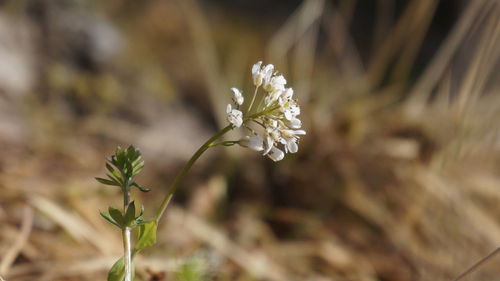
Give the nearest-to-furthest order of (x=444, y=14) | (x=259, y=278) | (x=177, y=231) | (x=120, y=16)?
(x=259, y=278), (x=177, y=231), (x=120, y=16), (x=444, y=14)

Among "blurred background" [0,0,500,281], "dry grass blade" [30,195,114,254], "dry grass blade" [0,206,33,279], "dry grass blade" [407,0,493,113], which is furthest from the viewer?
"dry grass blade" [407,0,493,113]

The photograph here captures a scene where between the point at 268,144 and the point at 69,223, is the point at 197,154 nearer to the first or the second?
the point at 268,144

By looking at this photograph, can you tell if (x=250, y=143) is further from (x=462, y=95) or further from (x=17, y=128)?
(x=17, y=128)

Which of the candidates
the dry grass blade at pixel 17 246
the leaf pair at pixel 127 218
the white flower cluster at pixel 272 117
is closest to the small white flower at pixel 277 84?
the white flower cluster at pixel 272 117

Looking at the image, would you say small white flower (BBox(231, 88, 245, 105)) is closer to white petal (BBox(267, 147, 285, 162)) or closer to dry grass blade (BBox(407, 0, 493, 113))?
white petal (BBox(267, 147, 285, 162))

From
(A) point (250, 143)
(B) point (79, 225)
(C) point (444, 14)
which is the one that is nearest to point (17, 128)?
(B) point (79, 225)

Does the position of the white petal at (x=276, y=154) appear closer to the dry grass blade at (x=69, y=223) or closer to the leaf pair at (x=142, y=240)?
the leaf pair at (x=142, y=240)

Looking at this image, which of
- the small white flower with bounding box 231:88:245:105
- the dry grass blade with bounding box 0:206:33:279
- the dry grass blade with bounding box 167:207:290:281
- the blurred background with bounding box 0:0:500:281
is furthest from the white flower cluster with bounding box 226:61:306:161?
the dry grass blade with bounding box 167:207:290:281
